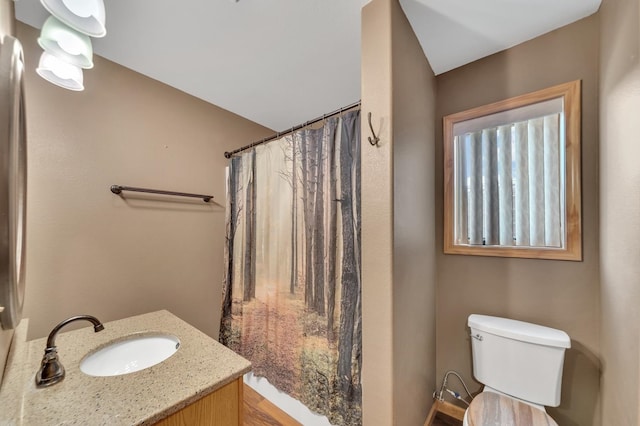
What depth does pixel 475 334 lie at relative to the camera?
1423mm

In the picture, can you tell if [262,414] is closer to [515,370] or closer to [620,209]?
[515,370]

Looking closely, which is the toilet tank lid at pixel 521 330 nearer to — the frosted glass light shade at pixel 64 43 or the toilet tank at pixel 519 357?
the toilet tank at pixel 519 357

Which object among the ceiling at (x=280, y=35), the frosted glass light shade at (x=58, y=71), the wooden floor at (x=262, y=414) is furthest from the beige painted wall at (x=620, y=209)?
the frosted glass light shade at (x=58, y=71)

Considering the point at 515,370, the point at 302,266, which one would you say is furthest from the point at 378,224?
the point at 515,370

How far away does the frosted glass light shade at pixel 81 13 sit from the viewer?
0.80 m

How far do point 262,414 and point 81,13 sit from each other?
2317mm

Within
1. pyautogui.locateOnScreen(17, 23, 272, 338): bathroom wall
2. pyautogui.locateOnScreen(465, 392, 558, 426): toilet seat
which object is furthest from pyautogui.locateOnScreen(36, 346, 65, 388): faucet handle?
pyautogui.locateOnScreen(465, 392, 558, 426): toilet seat

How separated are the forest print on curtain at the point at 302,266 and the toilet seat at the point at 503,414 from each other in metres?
0.56

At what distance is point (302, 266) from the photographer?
1.57 meters

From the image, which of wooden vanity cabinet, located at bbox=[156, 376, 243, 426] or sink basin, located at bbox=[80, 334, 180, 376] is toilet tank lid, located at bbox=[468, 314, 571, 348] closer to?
wooden vanity cabinet, located at bbox=[156, 376, 243, 426]

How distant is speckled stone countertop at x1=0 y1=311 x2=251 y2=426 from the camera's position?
681 mm

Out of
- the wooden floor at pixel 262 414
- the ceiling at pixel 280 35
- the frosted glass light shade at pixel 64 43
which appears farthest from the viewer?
the wooden floor at pixel 262 414

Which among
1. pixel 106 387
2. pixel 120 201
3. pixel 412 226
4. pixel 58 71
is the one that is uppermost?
pixel 58 71

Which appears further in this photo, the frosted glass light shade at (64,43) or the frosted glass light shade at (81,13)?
the frosted glass light shade at (64,43)
